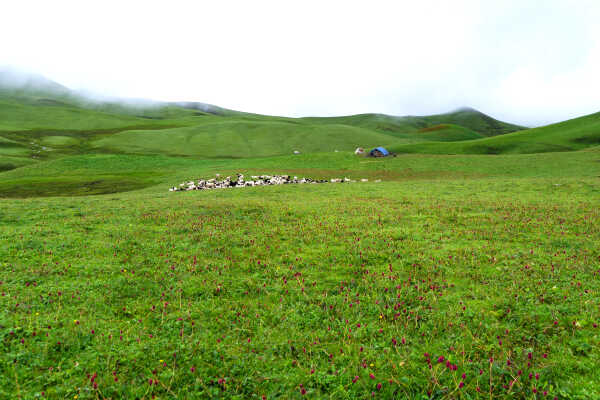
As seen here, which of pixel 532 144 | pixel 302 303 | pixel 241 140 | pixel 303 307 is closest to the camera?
pixel 303 307

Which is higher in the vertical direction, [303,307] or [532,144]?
[532,144]

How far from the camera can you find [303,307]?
8.98m

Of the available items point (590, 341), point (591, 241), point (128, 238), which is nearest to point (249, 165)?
point (128, 238)

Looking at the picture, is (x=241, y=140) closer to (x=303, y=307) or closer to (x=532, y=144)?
(x=532, y=144)

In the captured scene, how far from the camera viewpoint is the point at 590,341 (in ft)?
23.3

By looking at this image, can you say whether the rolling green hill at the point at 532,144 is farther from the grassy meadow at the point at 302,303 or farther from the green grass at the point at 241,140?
the grassy meadow at the point at 302,303

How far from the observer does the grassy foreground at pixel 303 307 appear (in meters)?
6.31

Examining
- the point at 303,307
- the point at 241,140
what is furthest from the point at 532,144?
the point at 303,307

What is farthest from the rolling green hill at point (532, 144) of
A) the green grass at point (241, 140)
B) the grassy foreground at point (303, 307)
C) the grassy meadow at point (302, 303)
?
the grassy foreground at point (303, 307)

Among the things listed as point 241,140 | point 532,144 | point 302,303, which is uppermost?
point 532,144

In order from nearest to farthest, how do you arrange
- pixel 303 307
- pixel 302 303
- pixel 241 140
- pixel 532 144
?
pixel 303 307, pixel 302 303, pixel 532 144, pixel 241 140

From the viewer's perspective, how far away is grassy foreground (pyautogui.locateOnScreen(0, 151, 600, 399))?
20.7ft

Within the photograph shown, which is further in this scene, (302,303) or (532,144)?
(532,144)

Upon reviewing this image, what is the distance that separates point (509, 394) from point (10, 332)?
434 inches
